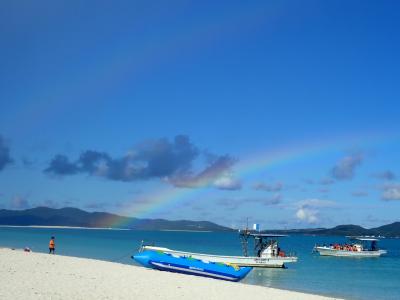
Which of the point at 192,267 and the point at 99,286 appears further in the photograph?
the point at 192,267

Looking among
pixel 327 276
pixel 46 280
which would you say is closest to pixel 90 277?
pixel 46 280

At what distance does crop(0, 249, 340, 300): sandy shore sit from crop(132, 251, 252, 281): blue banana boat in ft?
14.3

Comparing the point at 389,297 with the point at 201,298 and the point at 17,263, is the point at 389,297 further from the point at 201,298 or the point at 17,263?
the point at 17,263

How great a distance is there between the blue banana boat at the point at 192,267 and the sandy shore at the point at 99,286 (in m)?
4.35

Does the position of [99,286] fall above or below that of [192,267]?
below

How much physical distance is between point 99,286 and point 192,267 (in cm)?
1316

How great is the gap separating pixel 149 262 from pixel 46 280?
13544 millimetres

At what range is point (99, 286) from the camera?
21.9 m

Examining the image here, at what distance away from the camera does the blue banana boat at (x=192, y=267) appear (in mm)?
34188

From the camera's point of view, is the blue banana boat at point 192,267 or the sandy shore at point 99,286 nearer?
the sandy shore at point 99,286

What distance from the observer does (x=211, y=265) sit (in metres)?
34.5

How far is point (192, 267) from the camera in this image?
34281 millimetres

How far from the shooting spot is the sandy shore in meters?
19.2

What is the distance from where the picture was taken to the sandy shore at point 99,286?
19189 mm
